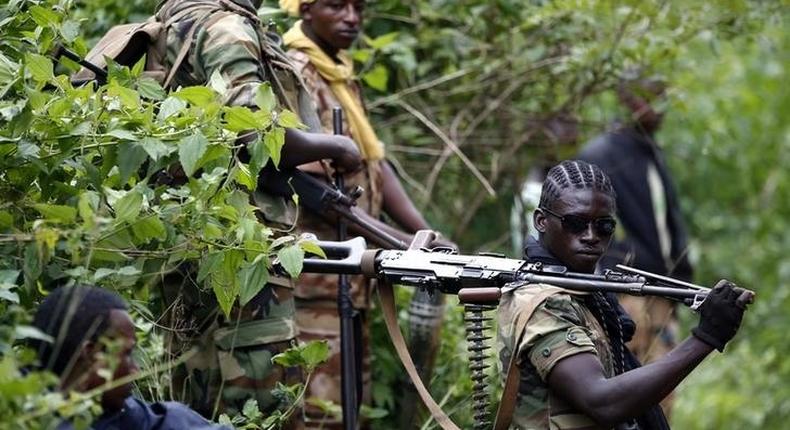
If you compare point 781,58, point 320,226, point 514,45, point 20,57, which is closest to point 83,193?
point 20,57

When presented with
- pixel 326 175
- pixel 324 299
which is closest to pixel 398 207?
pixel 324 299

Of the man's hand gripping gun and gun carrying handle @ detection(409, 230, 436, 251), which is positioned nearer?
the man's hand gripping gun

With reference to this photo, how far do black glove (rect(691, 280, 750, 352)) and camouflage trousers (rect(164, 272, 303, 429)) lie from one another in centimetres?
161

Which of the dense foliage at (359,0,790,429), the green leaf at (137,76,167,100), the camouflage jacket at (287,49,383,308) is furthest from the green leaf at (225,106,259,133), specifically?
the dense foliage at (359,0,790,429)

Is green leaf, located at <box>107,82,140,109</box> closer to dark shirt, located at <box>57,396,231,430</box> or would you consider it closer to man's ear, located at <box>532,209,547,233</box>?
dark shirt, located at <box>57,396,231,430</box>

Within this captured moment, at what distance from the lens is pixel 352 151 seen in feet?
18.5

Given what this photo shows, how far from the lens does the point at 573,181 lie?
15.5ft

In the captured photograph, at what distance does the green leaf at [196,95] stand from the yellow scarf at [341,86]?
187 centimetres

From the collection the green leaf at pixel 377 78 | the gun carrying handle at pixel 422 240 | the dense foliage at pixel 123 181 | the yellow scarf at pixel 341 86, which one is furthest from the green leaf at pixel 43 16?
the green leaf at pixel 377 78

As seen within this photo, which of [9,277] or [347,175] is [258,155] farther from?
[347,175]

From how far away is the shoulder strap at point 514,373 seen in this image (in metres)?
4.50

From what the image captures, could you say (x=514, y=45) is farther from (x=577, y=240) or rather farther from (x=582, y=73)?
(x=577, y=240)

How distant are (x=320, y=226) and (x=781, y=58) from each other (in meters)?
7.77

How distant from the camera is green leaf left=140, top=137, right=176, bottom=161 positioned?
4.42 meters
